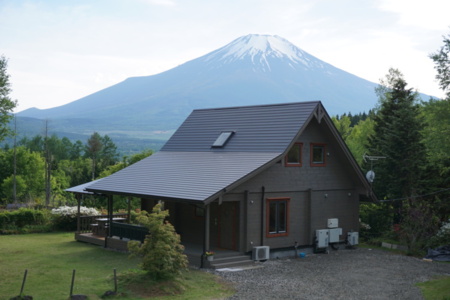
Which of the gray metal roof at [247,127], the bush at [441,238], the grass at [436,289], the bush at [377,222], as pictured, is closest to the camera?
the grass at [436,289]

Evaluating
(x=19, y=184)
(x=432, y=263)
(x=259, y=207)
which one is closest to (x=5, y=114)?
(x=259, y=207)

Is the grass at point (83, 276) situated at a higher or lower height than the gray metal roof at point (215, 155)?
lower

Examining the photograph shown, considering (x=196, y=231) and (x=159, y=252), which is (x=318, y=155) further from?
(x=159, y=252)

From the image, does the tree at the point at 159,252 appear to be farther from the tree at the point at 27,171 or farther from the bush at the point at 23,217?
the tree at the point at 27,171

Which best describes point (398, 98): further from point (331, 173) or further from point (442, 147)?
point (331, 173)

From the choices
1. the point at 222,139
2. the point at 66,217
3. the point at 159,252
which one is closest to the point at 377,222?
the point at 222,139

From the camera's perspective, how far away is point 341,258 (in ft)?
66.0

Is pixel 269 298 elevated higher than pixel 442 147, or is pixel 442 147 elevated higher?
pixel 442 147

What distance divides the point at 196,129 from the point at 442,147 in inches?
453

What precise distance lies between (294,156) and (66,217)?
1381 centimetres

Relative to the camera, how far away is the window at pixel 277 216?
19.6m

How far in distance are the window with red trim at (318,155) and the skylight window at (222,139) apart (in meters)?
3.52

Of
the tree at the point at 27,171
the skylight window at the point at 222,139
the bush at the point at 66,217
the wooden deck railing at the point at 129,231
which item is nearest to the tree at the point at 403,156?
the skylight window at the point at 222,139

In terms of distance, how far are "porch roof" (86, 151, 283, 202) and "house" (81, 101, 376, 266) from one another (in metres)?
0.05
